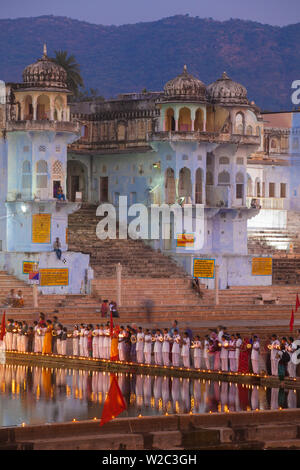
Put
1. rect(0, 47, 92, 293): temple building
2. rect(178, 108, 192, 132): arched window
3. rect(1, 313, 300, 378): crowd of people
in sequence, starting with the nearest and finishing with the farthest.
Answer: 1. rect(1, 313, 300, 378): crowd of people
2. rect(0, 47, 92, 293): temple building
3. rect(178, 108, 192, 132): arched window

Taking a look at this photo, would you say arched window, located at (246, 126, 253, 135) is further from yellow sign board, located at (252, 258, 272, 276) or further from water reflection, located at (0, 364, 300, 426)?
water reflection, located at (0, 364, 300, 426)

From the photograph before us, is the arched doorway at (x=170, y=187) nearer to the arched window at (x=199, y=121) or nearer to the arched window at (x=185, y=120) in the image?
the arched window at (x=185, y=120)

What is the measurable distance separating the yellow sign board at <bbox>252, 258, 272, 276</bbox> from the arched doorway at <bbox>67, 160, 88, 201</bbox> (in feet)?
32.7

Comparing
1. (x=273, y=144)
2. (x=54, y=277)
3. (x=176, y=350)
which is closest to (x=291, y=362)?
(x=176, y=350)

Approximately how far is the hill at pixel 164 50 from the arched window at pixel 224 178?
107968 millimetres

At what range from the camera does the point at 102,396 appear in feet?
107

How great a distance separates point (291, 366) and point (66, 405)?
7648 mm

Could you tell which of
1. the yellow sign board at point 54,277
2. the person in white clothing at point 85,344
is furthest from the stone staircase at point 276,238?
the person in white clothing at point 85,344

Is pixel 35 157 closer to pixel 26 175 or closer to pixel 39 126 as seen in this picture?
pixel 26 175

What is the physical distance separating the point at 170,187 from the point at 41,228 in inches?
311

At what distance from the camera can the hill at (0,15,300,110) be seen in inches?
6860

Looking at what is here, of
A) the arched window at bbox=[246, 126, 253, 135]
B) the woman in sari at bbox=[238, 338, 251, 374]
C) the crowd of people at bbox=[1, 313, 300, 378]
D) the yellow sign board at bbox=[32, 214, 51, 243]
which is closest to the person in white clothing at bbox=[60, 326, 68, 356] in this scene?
the crowd of people at bbox=[1, 313, 300, 378]

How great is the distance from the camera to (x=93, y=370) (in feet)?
124
